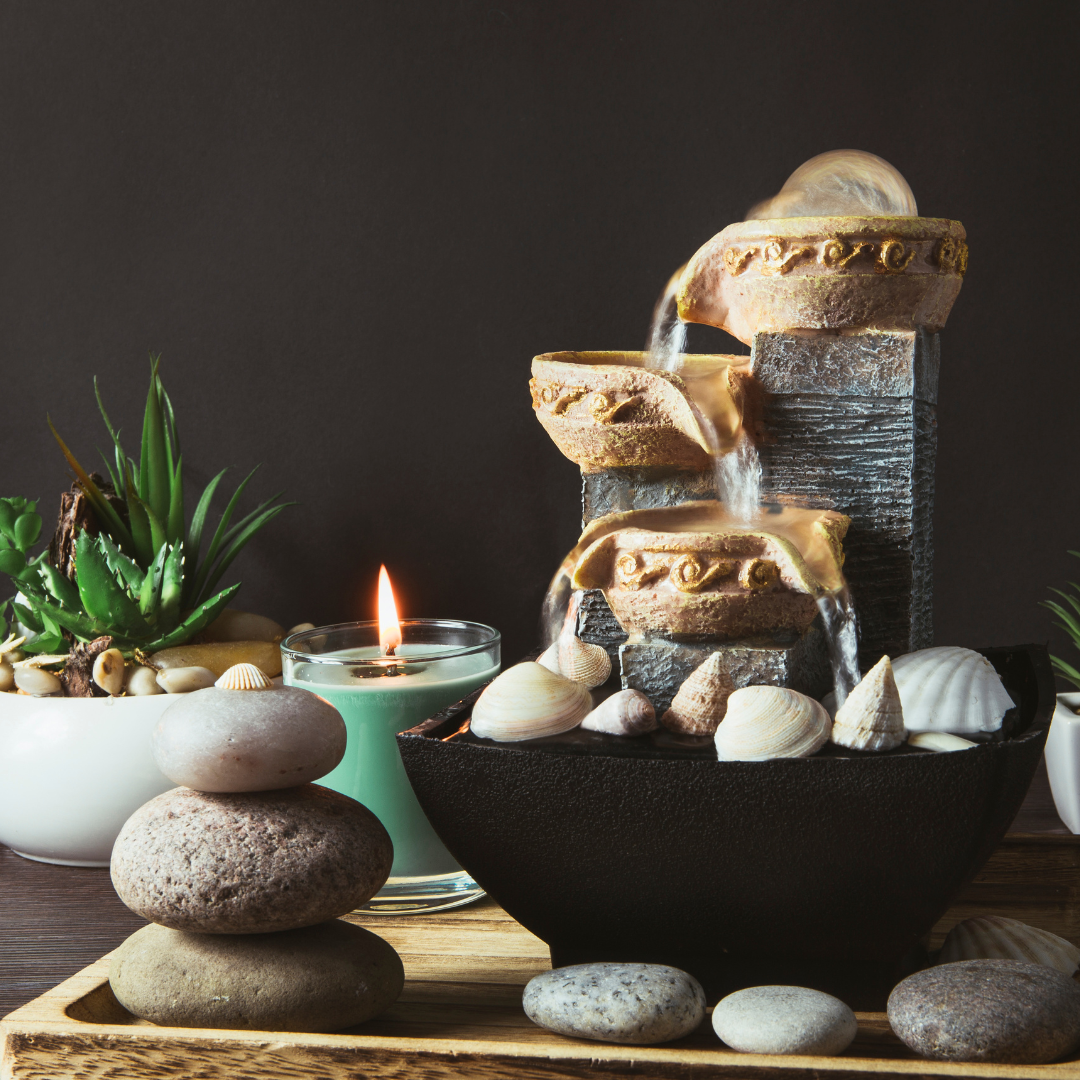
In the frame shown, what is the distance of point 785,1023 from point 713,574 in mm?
244

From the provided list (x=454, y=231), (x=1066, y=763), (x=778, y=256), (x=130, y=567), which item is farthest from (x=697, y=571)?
(x=454, y=231)

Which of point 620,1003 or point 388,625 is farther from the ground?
point 388,625

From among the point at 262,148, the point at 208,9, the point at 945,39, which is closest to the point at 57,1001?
the point at 262,148

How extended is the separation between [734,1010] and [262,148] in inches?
44.9

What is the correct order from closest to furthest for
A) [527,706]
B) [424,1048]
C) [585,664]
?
[424,1048], [527,706], [585,664]

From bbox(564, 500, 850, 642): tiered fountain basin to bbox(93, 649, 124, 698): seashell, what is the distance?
48cm

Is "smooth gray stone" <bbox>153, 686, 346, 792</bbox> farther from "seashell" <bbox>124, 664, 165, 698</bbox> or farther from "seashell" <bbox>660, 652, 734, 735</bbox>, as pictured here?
"seashell" <bbox>124, 664, 165, 698</bbox>

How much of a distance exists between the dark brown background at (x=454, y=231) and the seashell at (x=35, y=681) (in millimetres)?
447

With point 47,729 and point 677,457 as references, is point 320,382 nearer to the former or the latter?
point 47,729

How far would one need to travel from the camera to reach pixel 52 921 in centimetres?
88

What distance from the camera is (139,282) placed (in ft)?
4.56

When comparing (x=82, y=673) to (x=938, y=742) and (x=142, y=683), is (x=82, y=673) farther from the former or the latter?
(x=938, y=742)

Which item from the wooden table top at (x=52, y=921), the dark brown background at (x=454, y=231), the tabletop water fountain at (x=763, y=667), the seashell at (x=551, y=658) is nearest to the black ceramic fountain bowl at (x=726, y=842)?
the tabletop water fountain at (x=763, y=667)

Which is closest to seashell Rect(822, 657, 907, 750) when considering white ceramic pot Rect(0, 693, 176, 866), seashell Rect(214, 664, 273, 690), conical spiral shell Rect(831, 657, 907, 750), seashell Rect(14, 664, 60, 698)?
conical spiral shell Rect(831, 657, 907, 750)
